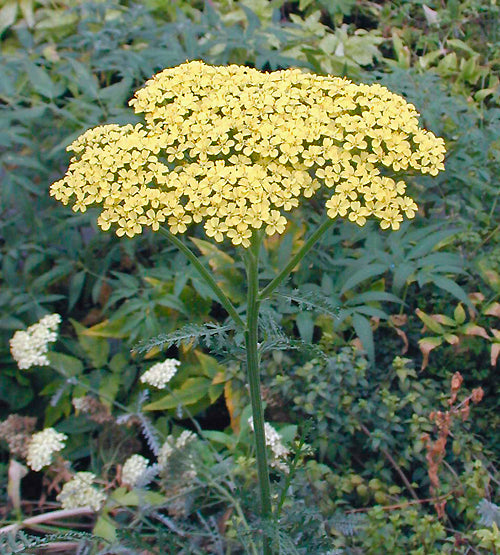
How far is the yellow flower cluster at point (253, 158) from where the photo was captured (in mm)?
1363

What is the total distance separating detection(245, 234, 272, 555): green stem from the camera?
60.1 inches

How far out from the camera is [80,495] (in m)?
2.48

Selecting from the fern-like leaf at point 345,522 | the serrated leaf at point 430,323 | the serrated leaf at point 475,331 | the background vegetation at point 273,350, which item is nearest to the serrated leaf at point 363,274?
the background vegetation at point 273,350

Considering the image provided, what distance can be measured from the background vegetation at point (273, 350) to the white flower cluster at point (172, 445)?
55mm

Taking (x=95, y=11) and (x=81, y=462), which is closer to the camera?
(x=81, y=462)

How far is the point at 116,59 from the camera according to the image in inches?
125

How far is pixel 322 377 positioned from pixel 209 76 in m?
1.33

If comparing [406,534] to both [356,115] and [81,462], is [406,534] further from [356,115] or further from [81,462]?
[356,115]

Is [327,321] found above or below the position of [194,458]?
above

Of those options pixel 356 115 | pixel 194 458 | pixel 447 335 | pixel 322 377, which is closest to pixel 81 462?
pixel 194 458

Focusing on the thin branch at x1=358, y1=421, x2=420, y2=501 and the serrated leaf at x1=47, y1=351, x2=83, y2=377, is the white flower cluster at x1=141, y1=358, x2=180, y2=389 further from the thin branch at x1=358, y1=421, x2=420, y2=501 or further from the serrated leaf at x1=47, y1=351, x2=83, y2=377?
the thin branch at x1=358, y1=421, x2=420, y2=501

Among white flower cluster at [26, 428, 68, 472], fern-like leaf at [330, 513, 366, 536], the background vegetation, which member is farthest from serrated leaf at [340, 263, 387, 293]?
white flower cluster at [26, 428, 68, 472]

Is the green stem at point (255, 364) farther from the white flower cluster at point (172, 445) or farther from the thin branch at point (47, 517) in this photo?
the thin branch at point (47, 517)

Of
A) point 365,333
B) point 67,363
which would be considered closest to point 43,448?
point 67,363
